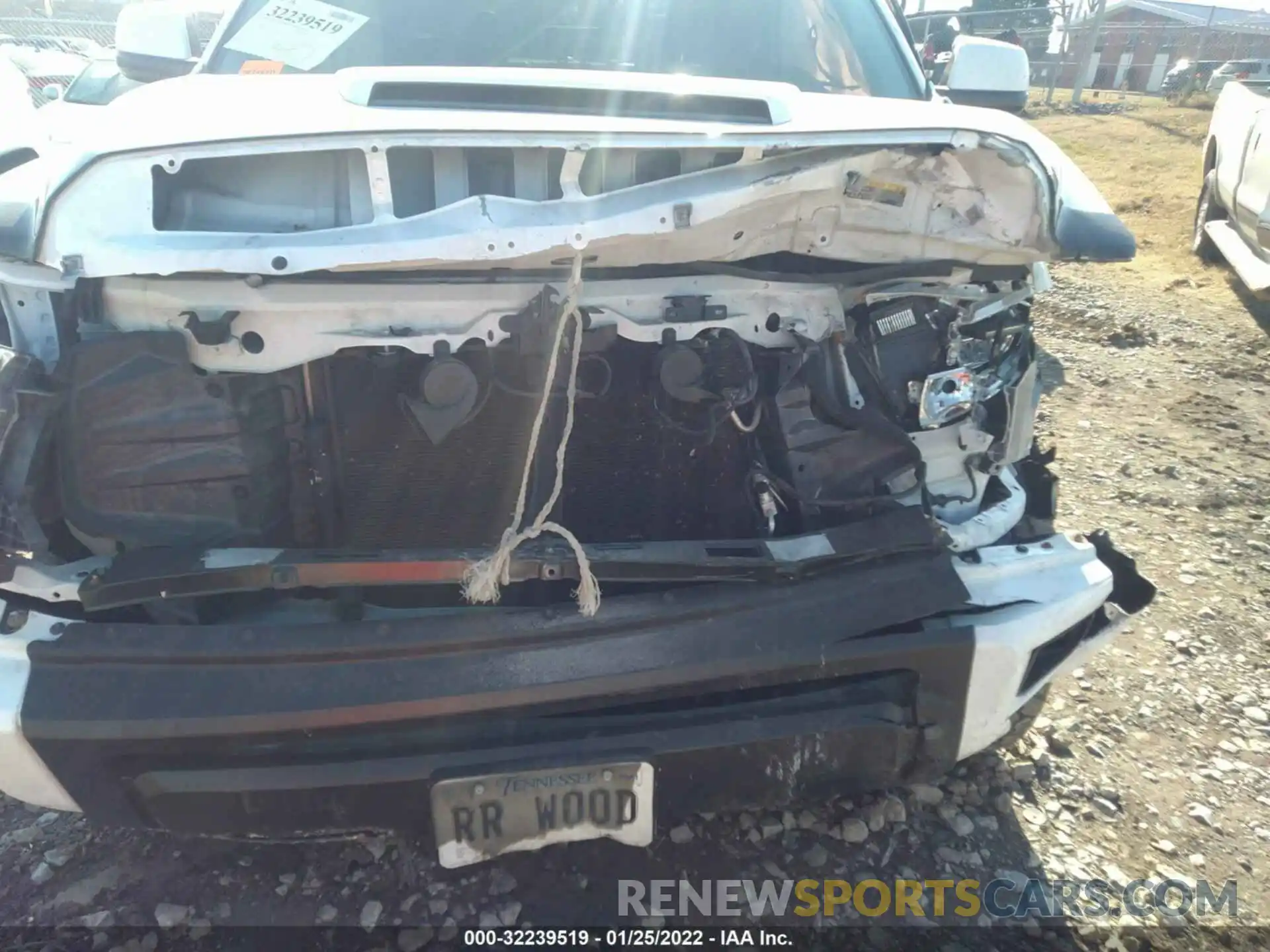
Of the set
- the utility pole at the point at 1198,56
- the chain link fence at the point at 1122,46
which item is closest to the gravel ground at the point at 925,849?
the chain link fence at the point at 1122,46

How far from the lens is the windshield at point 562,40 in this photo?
274cm

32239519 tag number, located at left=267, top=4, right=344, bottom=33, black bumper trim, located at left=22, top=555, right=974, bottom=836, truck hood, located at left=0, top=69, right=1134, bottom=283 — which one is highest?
32239519 tag number, located at left=267, top=4, right=344, bottom=33

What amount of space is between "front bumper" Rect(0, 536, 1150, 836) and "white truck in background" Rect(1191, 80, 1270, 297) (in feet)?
16.6

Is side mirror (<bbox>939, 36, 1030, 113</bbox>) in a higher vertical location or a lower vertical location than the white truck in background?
higher

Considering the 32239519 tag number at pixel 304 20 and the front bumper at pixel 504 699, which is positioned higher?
the 32239519 tag number at pixel 304 20

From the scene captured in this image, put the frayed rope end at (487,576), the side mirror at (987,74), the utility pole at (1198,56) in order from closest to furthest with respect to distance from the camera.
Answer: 1. the frayed rope end at (487,576)
2. the side mirror at (987,74)
3. the utility pole at (1198,56)

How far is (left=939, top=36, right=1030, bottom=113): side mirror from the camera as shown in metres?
3.00

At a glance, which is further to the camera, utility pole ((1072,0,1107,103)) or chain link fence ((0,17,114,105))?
utility pole ((1072,0,1107,103))

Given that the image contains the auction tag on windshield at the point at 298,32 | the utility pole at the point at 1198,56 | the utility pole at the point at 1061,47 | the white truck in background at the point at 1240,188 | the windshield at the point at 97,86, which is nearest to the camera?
the auction tag on windshield at the point at 298,32

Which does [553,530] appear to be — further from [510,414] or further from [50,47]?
[50,47]

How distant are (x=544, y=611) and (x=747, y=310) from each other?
0.81m

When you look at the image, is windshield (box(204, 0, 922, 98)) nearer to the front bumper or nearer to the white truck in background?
the front bumper

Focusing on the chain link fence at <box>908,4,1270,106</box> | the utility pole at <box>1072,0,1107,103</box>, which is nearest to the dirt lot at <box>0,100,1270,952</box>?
the chain link fence at <box>908,4,1270,106</box>

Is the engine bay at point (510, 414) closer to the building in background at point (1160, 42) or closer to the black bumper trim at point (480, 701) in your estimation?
the black bumper trim at point (480, 701)
